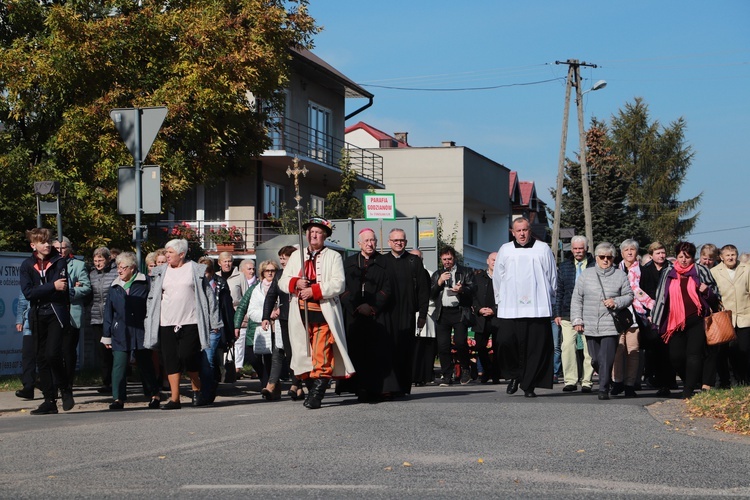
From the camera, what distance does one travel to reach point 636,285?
51.6 feet

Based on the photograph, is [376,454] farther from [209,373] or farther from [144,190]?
[144,190]

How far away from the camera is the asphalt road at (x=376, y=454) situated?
23.7ft

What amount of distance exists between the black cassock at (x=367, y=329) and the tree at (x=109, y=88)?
1161 cm

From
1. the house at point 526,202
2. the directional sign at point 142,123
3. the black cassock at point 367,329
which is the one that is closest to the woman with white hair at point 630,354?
the black cassock at point 367,329

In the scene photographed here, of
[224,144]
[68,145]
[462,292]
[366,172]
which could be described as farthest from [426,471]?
[366,172]

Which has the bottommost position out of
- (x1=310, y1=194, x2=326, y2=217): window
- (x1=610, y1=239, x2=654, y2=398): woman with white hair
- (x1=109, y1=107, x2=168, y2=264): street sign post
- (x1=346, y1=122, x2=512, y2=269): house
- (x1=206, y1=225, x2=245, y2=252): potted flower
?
(x1=610, y1=239, x2=654, y2=398): woman with white hair

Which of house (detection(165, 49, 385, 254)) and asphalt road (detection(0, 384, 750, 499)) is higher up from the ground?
house (detection(165, 49, 385, 254))

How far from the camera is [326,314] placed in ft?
42.1

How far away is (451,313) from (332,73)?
86.1 feet

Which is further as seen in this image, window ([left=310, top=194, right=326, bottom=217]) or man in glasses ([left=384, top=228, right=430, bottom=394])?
window ([left=310, top=194, right=326, bottom=217])

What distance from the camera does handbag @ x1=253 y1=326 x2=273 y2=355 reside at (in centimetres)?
1561

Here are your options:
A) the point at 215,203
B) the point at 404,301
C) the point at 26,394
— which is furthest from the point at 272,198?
the point at 404,301

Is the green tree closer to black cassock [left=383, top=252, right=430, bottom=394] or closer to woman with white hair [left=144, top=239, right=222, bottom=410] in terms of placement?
black cassock [left=383, top=252, right=430, bottom=394]

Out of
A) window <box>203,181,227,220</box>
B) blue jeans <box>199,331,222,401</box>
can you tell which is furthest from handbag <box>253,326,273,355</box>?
window <box>203,181,227,220</box>
